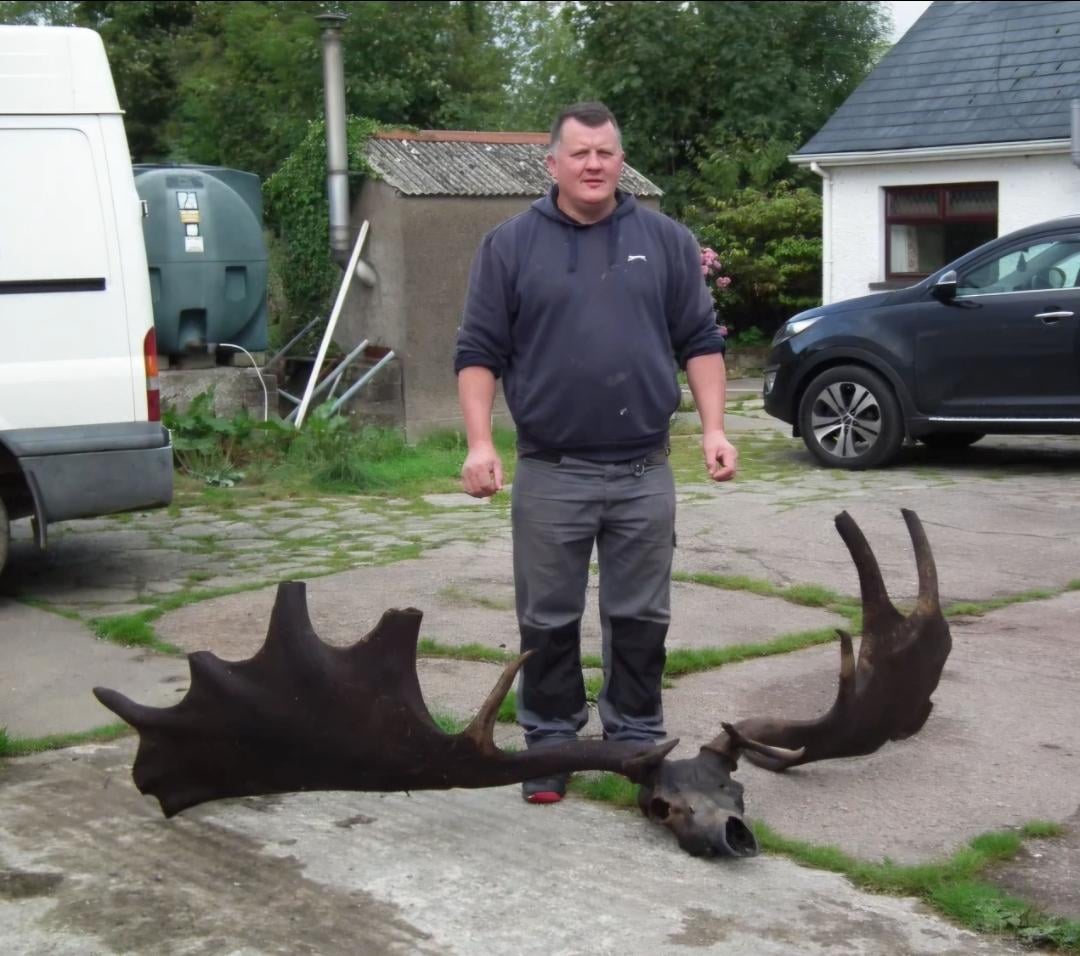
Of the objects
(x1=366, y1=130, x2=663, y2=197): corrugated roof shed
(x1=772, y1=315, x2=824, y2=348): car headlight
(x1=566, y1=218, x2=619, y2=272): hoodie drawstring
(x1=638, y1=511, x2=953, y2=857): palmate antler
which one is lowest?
(x1=638, y1=511, x2=953, y2=857): palmate antler

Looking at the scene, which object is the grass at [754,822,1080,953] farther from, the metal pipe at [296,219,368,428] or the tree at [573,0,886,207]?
the tree at [573,0,886,207]

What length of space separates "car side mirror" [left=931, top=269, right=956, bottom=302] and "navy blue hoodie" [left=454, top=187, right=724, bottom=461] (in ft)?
22.8

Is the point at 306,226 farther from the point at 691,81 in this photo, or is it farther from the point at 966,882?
the point at 966,882

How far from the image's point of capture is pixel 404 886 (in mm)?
3900

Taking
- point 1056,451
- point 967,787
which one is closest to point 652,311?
point 967,787

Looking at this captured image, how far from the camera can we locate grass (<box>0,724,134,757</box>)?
5.07m

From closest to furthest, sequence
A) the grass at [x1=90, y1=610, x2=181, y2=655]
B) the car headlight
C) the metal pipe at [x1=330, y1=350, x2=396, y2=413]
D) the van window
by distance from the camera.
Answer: the grass at [x1=90, y1=610, x2=181, y2=655], the van window, the car headlight, the metal pipe at [x1=330, y1=350, x2=396, y2=413]

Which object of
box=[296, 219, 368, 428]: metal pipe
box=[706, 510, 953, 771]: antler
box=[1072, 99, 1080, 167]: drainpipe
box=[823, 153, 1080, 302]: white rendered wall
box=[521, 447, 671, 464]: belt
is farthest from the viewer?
box=[823, 153, 1080, 302]: white rendered wall

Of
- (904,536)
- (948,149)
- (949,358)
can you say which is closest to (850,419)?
(949,358)

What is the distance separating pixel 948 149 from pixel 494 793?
51.2ft

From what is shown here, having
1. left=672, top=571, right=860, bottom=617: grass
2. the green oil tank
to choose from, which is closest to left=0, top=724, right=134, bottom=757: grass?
left=672, top=571, right=860, bottom=617: grass

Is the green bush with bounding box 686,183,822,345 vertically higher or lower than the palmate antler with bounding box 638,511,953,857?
higher

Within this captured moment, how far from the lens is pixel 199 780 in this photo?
171 inches

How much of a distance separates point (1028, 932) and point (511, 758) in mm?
1396
